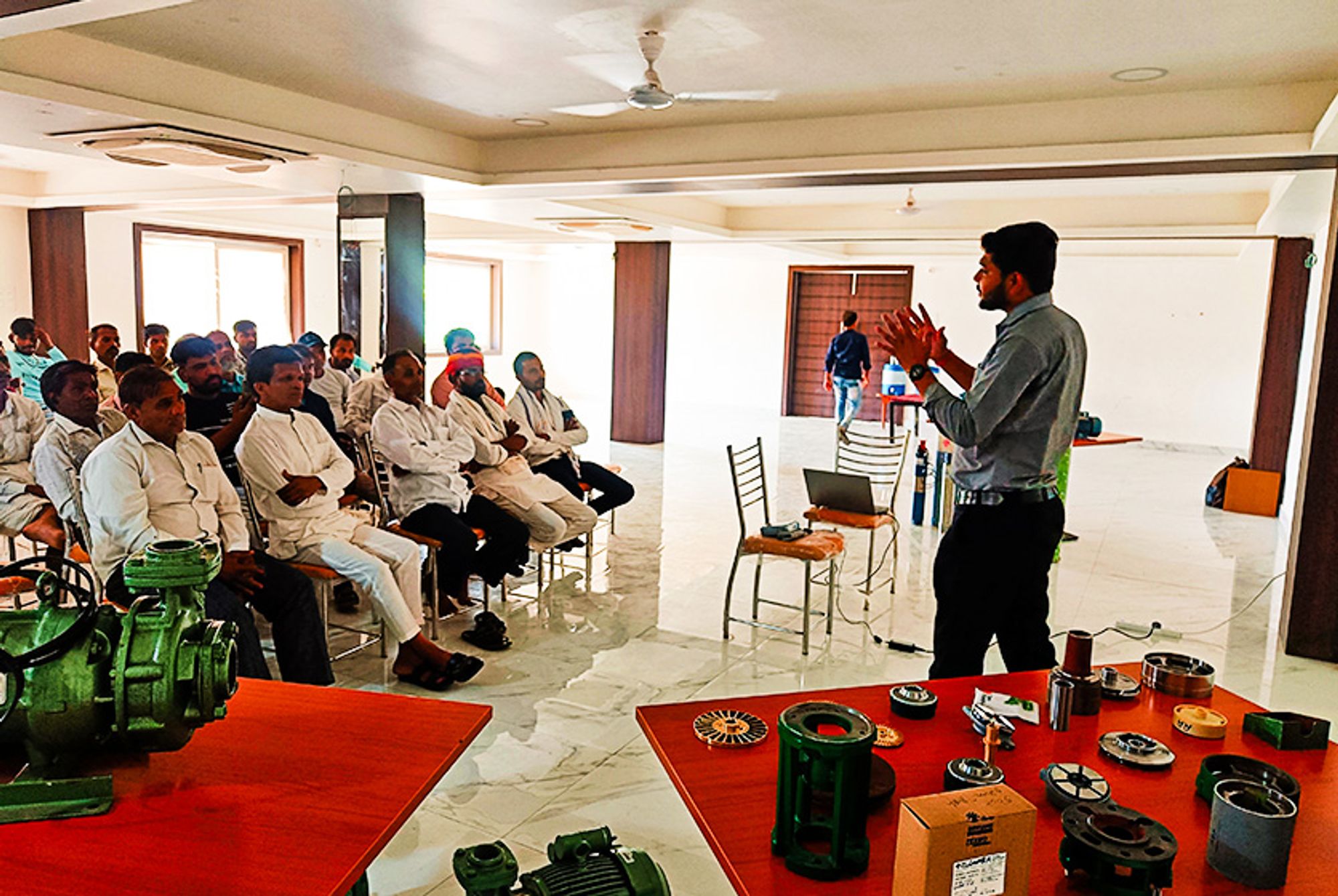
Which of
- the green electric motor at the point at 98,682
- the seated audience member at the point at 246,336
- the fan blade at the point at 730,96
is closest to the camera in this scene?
the green electric motor at the point at 98,682

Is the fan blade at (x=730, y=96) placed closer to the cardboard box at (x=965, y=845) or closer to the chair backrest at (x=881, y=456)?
the chair backrest at (x=881, y=456)

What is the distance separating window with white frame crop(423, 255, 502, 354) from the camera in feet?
Result: 46.9

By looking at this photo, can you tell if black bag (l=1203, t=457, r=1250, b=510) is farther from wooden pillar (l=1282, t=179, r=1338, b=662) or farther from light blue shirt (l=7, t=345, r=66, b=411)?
light blue shirt (l=7, t=345, r=66, b=411)

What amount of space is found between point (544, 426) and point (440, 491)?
44.9 inches

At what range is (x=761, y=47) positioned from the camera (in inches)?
142

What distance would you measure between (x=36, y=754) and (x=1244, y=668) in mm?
4420

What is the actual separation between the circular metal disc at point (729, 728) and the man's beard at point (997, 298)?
1.28 meters

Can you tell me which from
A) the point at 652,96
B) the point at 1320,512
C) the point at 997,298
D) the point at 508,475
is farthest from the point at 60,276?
the point at 1320,512

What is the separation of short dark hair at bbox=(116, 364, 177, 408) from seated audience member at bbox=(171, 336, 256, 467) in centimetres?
110

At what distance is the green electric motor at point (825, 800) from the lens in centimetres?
125

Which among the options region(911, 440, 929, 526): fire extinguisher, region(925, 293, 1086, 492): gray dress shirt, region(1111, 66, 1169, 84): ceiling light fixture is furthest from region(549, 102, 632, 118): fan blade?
region(911, 440, 929, 526): fire extinguisher

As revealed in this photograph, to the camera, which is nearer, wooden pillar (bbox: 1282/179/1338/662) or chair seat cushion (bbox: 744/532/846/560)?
chair seat cushion (bbox: 744/532/846/560)

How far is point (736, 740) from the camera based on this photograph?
5.33 ft

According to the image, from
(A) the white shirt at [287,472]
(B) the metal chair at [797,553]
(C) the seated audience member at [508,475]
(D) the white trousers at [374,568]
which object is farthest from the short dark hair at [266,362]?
(B) the metal chair at [797,553]
